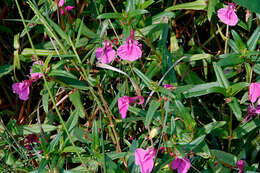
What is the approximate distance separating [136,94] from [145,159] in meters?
0.45

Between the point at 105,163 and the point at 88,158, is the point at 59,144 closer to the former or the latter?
the point at 88,158

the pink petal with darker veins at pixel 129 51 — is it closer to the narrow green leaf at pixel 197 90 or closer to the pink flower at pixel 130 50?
the pink flower at pixel 130 50

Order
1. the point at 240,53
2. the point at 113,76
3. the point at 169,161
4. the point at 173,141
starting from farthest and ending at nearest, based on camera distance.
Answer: the point at 113,76 → the point at 240,53 → the point at 173,141 → the point at 169,161

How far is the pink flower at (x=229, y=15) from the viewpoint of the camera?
5.02 ft

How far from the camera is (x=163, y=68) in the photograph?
155 cm

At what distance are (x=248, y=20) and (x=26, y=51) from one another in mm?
1113

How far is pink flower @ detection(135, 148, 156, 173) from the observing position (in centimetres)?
123

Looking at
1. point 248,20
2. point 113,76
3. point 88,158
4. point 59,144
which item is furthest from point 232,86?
point 59,144

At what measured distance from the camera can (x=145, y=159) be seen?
4.07 ft

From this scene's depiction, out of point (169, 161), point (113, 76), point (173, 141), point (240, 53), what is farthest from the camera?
point (113, 76)

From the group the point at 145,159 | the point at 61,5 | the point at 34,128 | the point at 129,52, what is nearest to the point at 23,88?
the point at 34,128

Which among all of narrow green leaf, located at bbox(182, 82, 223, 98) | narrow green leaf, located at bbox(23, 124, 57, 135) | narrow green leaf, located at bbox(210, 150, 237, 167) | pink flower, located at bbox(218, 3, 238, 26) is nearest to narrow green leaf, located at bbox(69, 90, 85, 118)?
narrow green leaf, located at bbox(23, 124, 57, 135)

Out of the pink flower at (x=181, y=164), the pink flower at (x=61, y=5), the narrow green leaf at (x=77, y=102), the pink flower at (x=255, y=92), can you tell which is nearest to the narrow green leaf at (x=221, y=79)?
the pink flower at (x=255, y=92)

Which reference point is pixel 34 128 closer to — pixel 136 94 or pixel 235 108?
pixel 136 94
